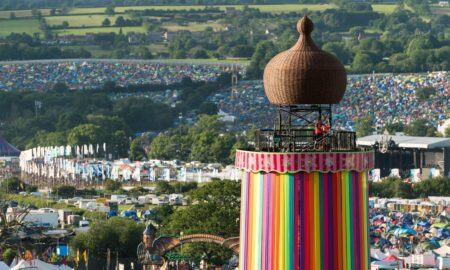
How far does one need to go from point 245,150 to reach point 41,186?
303ft

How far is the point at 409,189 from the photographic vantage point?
331 ft

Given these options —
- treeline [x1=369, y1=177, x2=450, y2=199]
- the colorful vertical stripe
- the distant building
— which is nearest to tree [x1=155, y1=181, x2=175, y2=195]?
treeline [x1=369, y1=177, x2=450, y2=199]

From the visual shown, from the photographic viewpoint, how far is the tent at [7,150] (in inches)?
5285

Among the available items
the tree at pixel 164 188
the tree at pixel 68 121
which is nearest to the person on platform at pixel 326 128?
the tree at pixel 164 188

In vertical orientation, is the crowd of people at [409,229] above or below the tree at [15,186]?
below

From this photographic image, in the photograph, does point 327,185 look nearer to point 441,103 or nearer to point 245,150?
point 245,150

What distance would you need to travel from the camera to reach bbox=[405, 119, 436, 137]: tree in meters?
139

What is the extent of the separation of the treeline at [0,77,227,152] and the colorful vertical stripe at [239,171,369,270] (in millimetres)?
119898

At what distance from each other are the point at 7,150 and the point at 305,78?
391 feet

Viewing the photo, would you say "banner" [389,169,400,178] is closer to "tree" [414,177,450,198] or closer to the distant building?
the distant building

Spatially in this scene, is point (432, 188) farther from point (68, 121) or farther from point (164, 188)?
point (68, 121)

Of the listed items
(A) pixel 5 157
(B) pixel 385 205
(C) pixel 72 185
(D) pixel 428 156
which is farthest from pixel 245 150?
(A) pixel 5 157

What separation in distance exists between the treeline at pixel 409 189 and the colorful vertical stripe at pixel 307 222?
79.9 meters

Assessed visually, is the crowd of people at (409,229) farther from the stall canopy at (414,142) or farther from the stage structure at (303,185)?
the stage structure at (303,185)
